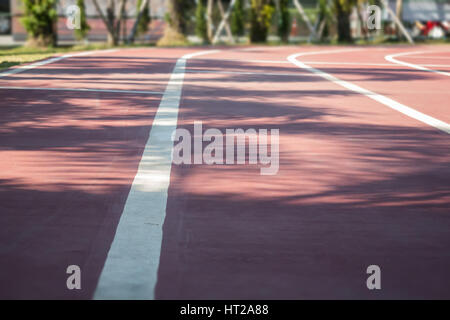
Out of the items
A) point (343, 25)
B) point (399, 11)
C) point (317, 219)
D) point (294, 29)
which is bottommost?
point (294, 29)

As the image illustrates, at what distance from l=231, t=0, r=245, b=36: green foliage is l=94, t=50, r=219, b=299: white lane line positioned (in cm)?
3418

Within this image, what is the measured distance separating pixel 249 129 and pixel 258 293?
5189mm

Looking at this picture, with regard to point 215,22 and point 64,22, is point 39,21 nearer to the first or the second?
point 64,22

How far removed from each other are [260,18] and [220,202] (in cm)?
3124

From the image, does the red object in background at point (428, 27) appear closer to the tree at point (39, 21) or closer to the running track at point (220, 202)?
the tree at point (39, 21)

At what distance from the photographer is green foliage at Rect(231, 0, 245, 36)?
41.5 metres

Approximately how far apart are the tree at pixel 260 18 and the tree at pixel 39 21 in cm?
1042

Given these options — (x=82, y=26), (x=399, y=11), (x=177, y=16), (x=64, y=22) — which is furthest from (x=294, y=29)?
(x=82, y=26)

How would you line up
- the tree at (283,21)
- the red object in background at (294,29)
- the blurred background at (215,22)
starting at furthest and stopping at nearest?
the red object in background at (294,29) → the tree at (283,21) → the blurred background at (215,22)

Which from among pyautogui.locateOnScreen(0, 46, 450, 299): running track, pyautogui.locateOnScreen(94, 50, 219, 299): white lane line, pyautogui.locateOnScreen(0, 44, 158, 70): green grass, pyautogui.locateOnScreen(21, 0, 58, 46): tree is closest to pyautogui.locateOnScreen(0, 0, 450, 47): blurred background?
pyautogui.locateOnScreen(21, 0, 58, 46): tree

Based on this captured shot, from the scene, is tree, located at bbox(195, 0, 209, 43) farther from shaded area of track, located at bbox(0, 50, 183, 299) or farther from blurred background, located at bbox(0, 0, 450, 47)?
shaded area of track, located at bbox(0, 50, 183, 299)

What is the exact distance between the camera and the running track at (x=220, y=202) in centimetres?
407

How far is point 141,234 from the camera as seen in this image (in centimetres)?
480

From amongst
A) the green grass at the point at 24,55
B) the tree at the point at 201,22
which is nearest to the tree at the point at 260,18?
the tree at the point at 201,22
